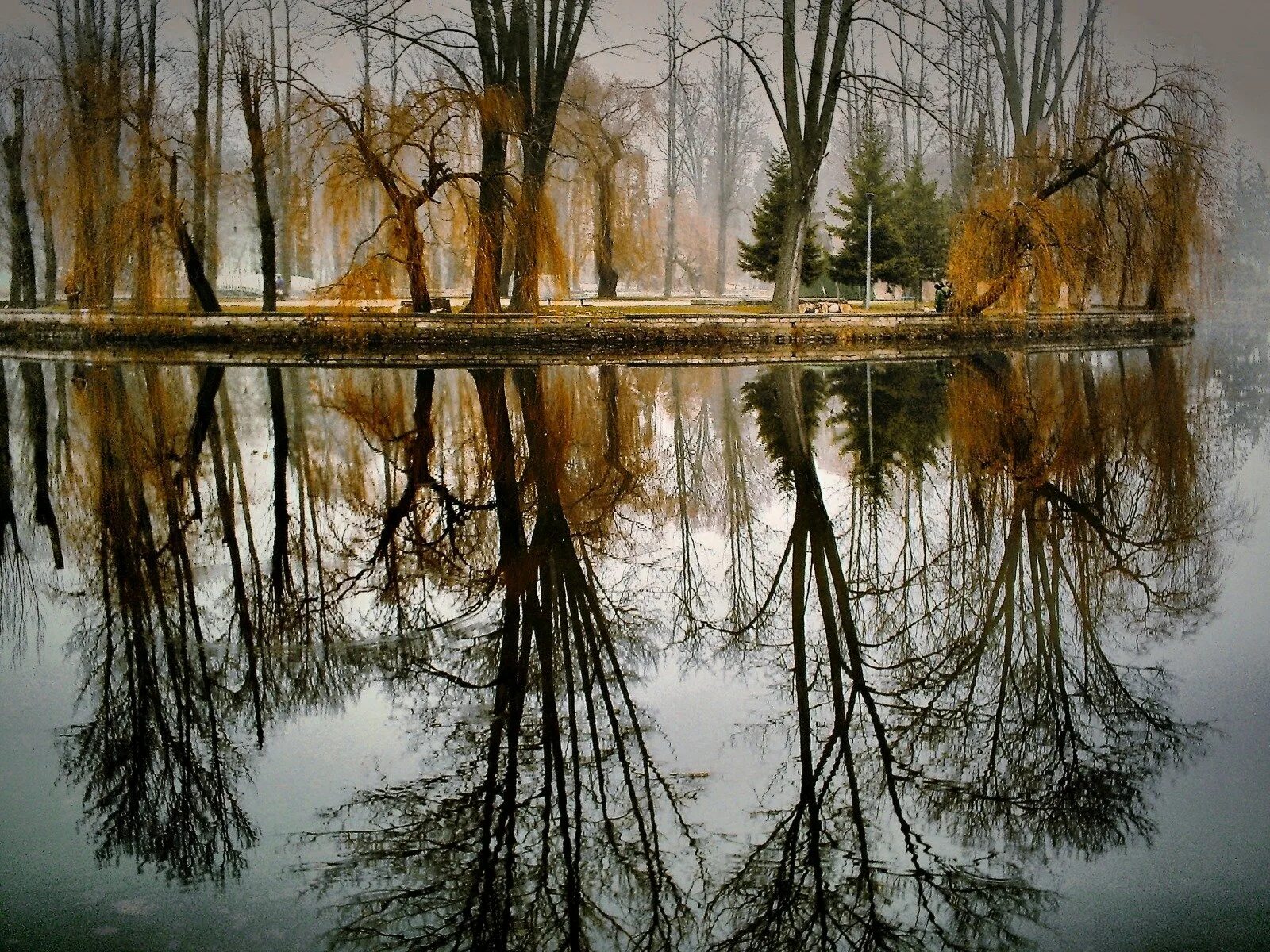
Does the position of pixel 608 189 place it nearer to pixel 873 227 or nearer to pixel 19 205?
pixel 873 227

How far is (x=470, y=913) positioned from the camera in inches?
113

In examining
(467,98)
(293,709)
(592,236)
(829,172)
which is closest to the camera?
(293,709)

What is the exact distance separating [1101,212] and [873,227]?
729 centimetres

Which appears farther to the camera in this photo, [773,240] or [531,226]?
[773,240]

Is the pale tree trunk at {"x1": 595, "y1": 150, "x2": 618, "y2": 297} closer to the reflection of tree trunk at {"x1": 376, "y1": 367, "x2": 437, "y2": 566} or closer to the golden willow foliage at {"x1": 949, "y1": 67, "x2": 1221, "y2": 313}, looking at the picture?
the golden willow foliage at {"x1": 949, "y1": 67, "x2": 1221, "y2": 313}

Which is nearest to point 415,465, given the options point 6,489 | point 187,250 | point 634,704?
point 6,489

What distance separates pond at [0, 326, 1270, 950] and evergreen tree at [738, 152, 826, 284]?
20.9 m

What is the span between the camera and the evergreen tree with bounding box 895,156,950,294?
102ft

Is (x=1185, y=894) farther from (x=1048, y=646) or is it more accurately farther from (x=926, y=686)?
(x=1048, y=646)

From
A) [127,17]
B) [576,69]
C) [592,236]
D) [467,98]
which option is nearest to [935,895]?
[467,98]

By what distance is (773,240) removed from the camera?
2978cm

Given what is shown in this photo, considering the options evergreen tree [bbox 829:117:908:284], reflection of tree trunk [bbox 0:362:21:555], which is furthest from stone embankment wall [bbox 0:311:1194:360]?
reflection of tree trunk [bbox 0:362:21:555]

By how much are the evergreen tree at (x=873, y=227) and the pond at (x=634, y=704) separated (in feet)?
70.0

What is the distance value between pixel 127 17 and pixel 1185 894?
32651 mm
